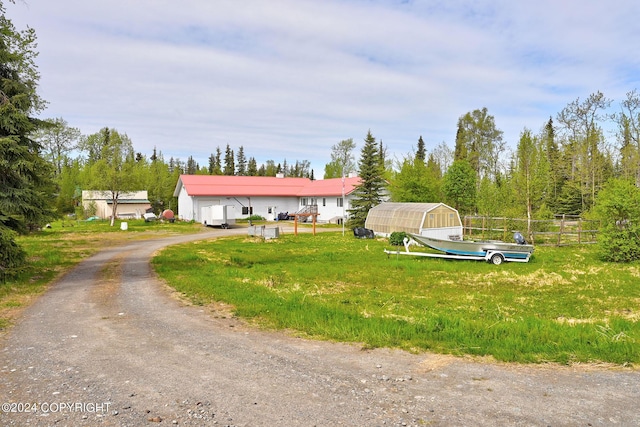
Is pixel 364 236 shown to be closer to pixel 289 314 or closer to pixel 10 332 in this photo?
pixel 289 314

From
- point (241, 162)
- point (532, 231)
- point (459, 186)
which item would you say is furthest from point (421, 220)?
point (241, 162)

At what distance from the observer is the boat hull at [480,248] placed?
22.1 m

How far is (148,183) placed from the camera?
72438 mm

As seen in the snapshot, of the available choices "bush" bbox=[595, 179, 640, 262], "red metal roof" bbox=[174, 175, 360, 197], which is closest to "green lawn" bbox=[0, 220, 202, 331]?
"red metal roof" bbox=[174, 175, 360, 197]

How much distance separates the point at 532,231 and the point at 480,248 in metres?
11.0

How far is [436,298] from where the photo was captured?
13.6 m

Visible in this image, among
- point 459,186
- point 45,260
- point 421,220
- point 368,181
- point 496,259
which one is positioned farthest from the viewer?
point 459,186

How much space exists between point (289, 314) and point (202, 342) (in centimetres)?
254

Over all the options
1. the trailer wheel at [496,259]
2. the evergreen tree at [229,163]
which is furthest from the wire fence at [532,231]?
the evergreen tree at [229,163]

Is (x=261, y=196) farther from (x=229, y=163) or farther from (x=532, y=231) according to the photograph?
(x=229, y=163)

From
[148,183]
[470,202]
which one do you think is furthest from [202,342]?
[148,183]

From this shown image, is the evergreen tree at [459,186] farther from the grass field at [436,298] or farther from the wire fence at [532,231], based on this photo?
the grass field at [436,298]
